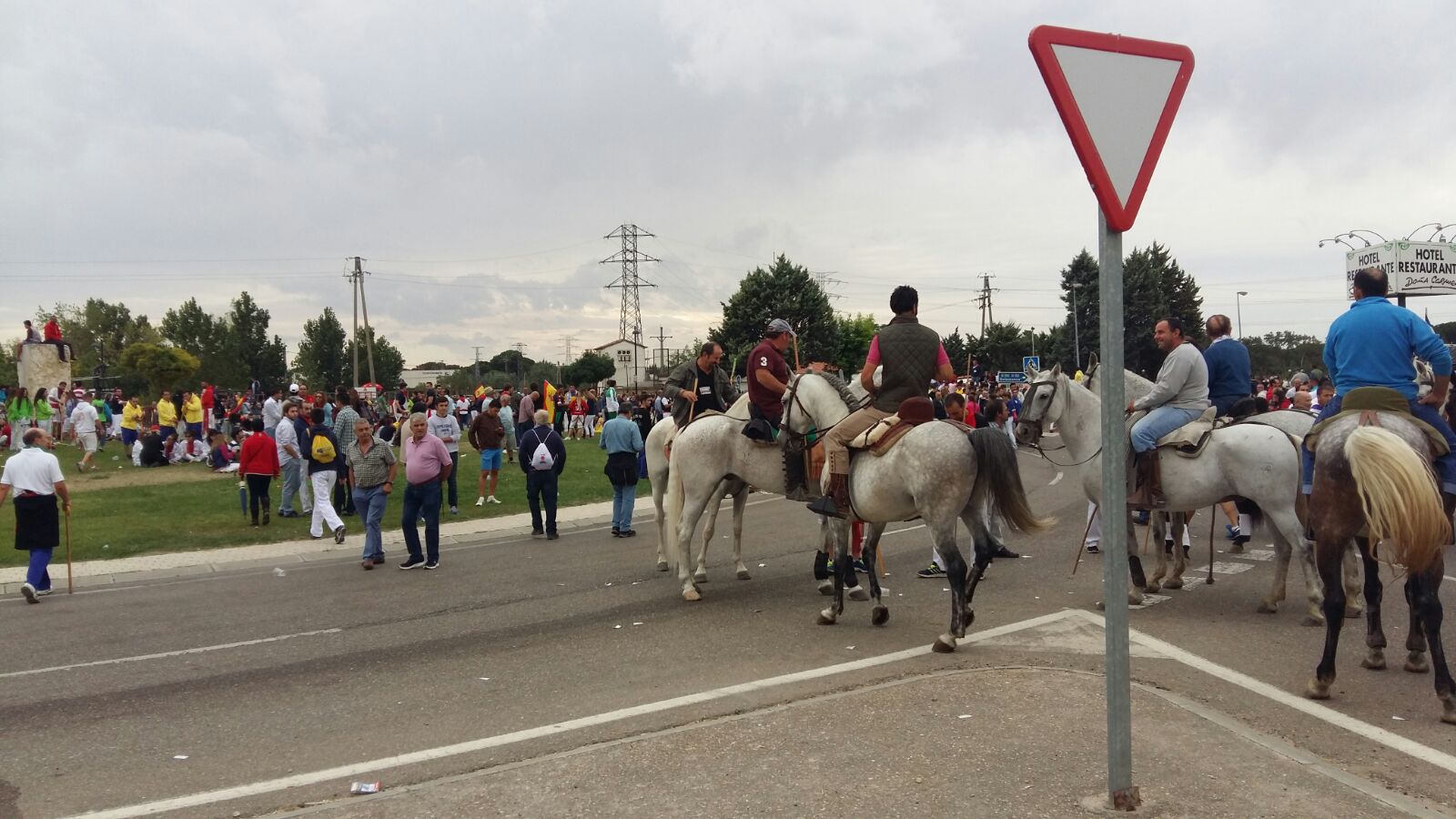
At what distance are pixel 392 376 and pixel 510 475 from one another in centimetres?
8736

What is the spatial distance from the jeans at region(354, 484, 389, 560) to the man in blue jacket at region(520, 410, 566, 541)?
234 cm

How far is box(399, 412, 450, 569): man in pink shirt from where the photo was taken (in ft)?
39.7

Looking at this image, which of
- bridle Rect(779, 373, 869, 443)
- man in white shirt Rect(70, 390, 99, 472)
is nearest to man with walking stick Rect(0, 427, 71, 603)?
bridle Rect(779, 373, 869, 443)

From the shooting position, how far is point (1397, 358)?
601 cm

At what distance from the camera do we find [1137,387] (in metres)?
8.94

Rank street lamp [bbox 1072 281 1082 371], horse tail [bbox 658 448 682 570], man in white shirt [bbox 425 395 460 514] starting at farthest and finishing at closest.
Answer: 1. street lamp [bbox 1072 281 1082 371]
2. man in white shirt [bbox 425 395 460 514]
3. horse tail [bbox 658 448 682 570]

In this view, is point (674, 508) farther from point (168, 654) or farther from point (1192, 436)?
point (1192, 436)

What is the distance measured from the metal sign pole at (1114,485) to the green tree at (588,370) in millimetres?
103598

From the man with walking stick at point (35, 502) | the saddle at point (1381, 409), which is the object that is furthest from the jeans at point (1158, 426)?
the man with walking stick at point (35, 502)

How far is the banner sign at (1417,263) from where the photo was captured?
2880cm

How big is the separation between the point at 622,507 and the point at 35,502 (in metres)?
7.24

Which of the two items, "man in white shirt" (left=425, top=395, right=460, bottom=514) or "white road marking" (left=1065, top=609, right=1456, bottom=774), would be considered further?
"man in white shirt" (left=425, top=395, right=460, bottom=514)

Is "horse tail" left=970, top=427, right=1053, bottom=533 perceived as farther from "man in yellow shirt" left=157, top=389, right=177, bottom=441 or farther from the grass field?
"man in yellow shirt" left=157, top=389, right=177, bottom=441

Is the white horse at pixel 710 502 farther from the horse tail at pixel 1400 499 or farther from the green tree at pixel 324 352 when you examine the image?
the green tree at pixel 324 352
